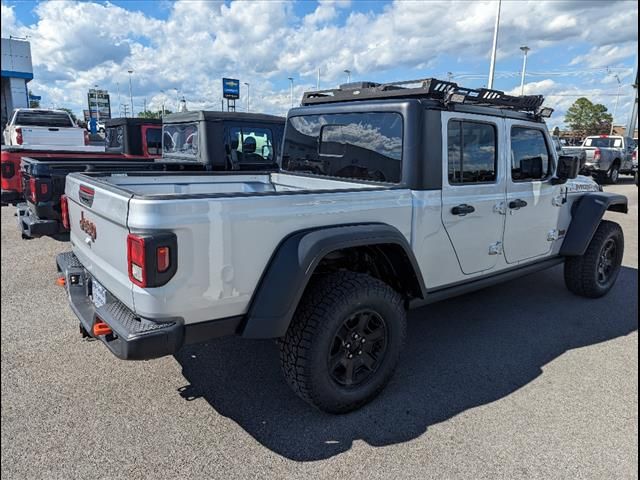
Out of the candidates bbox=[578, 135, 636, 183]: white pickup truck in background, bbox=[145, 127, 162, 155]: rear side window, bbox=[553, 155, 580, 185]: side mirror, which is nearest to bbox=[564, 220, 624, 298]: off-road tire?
bbox=[553, 155, 580, 185]: side mirror

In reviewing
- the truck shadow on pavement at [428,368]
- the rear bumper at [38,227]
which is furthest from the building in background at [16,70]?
the truck shadow on pavement at [428,368]

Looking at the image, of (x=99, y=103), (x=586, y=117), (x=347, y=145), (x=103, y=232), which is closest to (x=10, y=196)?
(x=103, y=232)

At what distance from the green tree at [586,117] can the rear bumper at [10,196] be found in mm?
55541

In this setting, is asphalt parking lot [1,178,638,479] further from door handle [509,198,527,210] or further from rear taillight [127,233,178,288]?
door handle [509,198,527,210]

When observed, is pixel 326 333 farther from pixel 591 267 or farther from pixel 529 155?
pixel 591 267

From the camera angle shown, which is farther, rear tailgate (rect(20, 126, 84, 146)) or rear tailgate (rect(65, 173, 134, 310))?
rear tailgate (rect(20, 126, 84, 146))

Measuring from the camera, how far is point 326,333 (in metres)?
2.72

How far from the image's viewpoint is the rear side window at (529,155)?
4.01 meters

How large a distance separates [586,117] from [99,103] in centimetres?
5080

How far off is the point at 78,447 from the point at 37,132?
13799mm

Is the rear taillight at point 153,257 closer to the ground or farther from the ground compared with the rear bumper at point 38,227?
farther from the ground

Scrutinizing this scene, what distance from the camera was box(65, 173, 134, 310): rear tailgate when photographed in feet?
7.83

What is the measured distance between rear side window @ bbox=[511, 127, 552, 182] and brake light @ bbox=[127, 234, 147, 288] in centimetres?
308

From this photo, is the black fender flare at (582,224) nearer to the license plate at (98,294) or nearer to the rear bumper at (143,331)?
the rear bumper at (143,331)
